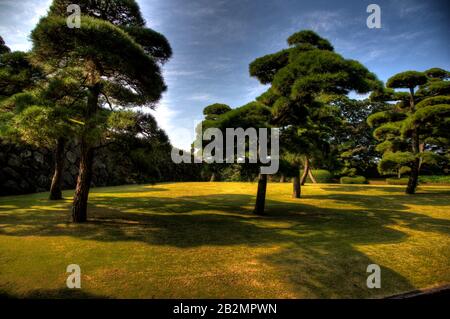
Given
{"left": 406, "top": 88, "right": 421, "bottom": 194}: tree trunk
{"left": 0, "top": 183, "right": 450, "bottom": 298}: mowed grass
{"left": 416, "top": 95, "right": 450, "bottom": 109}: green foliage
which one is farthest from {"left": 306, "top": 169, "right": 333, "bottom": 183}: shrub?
{"left": 0, "top": 183, "right": 450, "bottom": 298}: mowed grass

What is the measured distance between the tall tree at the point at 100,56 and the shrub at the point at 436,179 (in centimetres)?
2558

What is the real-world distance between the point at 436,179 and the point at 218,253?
26.9 meters

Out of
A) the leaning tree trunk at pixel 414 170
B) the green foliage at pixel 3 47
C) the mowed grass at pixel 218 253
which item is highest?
the green foliage at pixel 3 47

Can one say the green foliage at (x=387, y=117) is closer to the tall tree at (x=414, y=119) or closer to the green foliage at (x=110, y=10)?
the tall tree at (x=414, y=119)

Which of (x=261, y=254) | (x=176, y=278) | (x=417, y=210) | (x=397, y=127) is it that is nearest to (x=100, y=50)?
(x=176, y=278)

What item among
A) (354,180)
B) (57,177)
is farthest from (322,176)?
(57,177)

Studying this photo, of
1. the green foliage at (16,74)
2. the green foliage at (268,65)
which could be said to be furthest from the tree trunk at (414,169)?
the green foliage at (16,74)

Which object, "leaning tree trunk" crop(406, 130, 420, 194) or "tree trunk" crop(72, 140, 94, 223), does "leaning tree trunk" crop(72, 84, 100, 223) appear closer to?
"tree trunk" crop(72, 140, 94, 223)

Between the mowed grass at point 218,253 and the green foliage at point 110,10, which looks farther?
the green foliage at point 110,10

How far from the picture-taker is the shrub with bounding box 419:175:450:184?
71.2ft

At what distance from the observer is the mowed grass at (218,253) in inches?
131

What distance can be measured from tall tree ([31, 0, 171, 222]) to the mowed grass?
5.46ft
